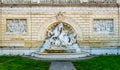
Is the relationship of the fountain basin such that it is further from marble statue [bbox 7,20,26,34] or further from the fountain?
marble statue [bbox 7,20,26,34]

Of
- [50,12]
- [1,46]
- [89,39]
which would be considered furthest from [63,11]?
[1,46]

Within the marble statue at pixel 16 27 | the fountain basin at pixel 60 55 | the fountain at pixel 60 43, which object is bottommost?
the fountain basin at pixel 60 55

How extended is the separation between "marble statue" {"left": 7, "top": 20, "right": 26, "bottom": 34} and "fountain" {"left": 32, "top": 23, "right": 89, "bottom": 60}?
1826 mm

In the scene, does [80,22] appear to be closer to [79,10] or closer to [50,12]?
[79,10]

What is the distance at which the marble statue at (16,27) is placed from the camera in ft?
72.2

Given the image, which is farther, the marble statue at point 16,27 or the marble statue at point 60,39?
the marble statue at point 16,27

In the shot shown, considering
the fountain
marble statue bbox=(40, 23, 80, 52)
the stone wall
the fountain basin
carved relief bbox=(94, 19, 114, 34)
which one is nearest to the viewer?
the fountain basin

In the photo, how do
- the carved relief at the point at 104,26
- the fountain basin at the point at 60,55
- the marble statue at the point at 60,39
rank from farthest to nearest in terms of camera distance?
1. the carved relief at the point at 104,26
2. the marble statue at the point at 60,39
3. the fountain basin at the point at 60,55

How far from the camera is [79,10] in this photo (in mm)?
21734

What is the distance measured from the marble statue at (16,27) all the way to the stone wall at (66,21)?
0.32 meters

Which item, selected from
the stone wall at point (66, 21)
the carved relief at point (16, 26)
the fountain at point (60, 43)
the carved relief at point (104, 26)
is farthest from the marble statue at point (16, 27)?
the carved relief at point (104, 26)

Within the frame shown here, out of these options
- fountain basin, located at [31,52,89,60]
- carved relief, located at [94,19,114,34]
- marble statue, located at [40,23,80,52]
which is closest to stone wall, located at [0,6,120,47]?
carved relief, located at [94,19,114,34]

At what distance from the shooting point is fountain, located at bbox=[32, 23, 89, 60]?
20516mm

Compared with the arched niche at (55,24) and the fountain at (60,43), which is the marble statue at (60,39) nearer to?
the fountain at (60,43)
